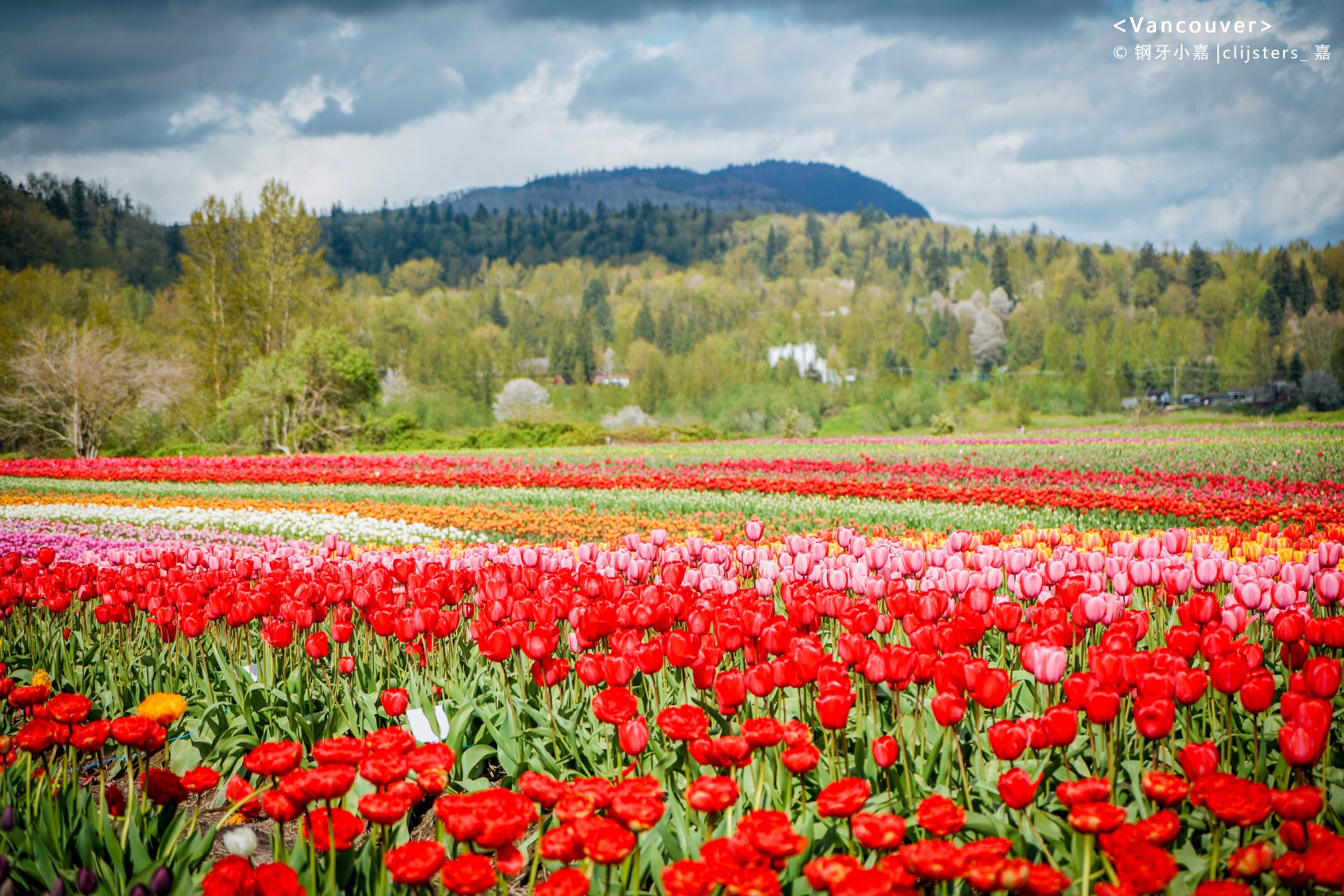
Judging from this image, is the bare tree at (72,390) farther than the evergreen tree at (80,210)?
No

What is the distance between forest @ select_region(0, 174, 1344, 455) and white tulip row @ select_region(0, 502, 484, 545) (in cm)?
2314

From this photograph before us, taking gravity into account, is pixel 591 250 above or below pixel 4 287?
above

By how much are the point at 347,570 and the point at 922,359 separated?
350 feet

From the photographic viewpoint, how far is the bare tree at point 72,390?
33.5 meters

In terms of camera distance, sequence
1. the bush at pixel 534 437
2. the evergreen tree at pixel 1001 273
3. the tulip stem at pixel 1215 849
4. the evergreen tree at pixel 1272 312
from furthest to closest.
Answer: the evergreen tree at pixel 1001 273, the evergreen tree at pixel 1272 312, the bush at pixel 534 437, the tulip stem at pixel 1215 849

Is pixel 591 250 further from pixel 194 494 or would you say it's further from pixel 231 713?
pixel 231 713

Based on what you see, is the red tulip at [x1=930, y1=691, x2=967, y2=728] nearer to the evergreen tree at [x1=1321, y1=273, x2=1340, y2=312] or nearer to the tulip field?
the tulip field

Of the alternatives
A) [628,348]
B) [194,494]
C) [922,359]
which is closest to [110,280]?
[628,348]

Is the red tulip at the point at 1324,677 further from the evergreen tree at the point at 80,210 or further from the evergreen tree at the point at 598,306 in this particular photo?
the evergreen tree at the point at 598,306

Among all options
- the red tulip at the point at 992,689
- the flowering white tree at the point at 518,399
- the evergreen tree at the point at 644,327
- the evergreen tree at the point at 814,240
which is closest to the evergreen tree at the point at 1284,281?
the evergreen tree at the point at 644,327

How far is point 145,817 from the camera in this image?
2.40 meters

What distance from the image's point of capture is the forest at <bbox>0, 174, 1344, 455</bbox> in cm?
3725

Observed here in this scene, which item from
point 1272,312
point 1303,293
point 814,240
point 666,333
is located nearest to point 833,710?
point 1272,312

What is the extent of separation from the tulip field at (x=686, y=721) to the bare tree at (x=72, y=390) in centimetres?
3412
